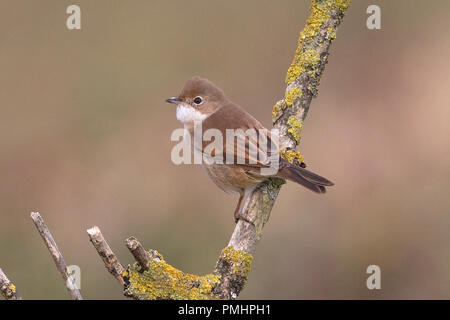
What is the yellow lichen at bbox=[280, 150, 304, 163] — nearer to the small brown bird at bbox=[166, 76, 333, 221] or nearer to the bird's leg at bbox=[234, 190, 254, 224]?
the small brown bird at bbox=[166, 76, 333, 221]

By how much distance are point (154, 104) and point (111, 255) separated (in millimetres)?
5382

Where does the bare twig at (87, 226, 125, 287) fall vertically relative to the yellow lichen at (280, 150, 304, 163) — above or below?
below

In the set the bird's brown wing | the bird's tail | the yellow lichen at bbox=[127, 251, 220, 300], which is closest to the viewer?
the yellow lichen at bbox=[127, 251, 220, 300]

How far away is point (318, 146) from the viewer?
8352mm

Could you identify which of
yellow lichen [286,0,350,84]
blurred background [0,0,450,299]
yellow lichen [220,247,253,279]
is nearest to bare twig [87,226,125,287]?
yellow lichen [220,247,253,279]

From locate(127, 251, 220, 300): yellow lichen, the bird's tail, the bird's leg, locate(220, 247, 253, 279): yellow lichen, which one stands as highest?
the bird's tail

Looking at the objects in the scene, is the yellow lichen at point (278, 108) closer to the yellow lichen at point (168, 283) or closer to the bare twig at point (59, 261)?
the yellow lichen at point (168, 283)

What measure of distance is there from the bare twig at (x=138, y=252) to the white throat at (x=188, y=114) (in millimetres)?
1788

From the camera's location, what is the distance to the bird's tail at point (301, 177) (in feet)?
15.8

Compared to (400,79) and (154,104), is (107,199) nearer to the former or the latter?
(154,104)

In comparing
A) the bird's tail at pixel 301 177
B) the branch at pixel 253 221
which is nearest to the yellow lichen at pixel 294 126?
the branch at pixel 253 221

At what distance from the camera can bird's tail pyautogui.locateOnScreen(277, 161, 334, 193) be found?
4.82m

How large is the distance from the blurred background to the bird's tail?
2.81m
